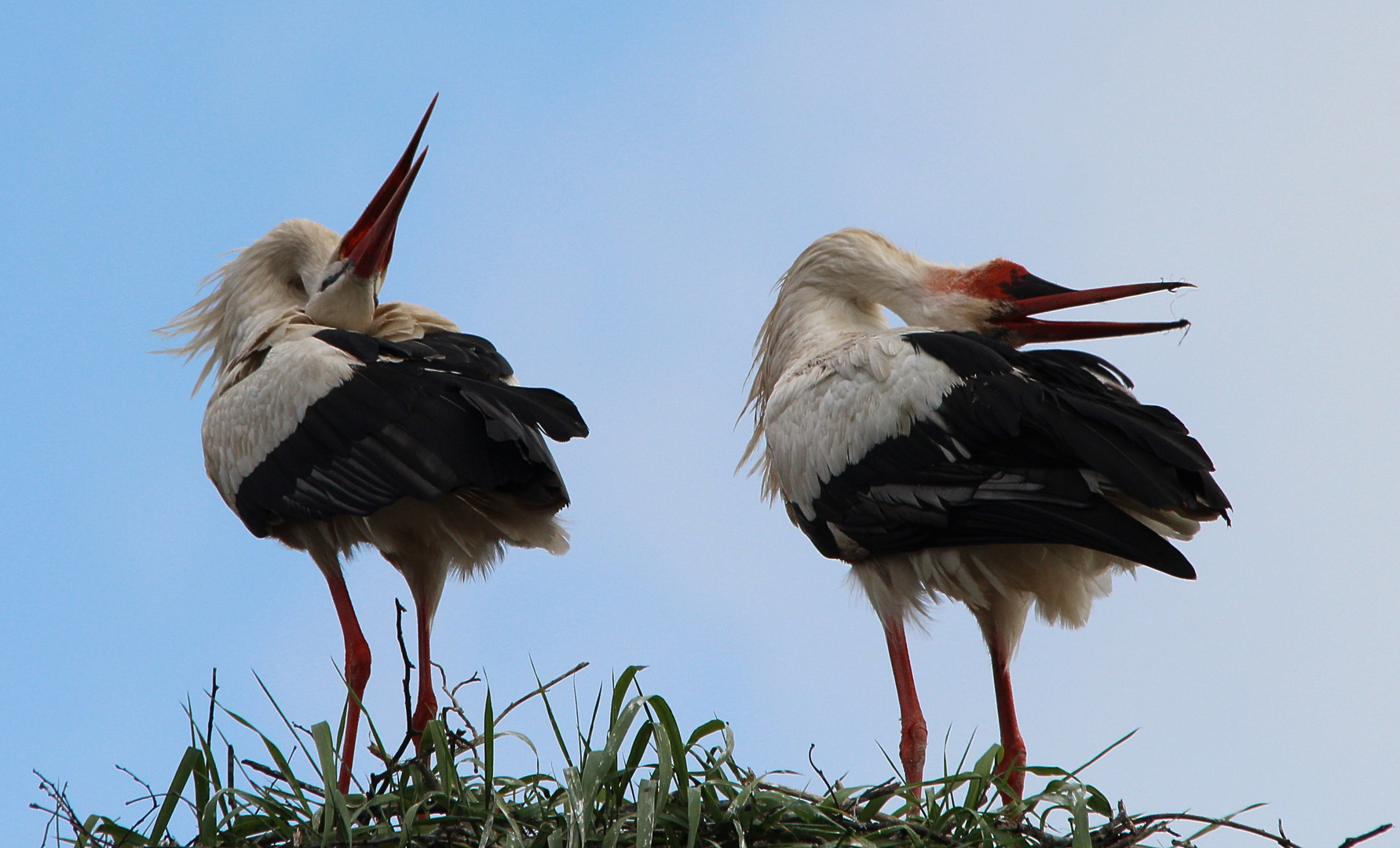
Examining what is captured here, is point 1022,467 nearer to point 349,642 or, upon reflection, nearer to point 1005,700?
point 1005,700

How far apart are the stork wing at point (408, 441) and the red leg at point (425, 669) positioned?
64 cm

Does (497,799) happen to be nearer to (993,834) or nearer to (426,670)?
(993,834)

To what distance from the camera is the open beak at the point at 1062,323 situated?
5340 mm

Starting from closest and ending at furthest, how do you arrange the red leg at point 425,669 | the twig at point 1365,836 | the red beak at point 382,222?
the twig at point 1365,836 < the red leg at point 425,669 < the red beak at point 382,222

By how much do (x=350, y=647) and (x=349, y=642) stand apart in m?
0.02

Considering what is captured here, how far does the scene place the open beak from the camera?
5.34 meters

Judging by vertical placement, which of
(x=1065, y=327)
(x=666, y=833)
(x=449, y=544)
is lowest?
(x=666, y=833)

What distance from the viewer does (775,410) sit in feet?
16.8

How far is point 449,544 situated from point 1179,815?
9.38ft

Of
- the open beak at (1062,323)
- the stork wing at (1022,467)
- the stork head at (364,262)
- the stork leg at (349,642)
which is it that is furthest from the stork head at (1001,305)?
the stork leg at (349,642)

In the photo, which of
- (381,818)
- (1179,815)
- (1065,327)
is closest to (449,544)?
(381,818)

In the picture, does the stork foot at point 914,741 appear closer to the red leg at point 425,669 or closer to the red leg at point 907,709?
the red leg at point 907,709

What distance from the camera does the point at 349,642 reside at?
217 inches

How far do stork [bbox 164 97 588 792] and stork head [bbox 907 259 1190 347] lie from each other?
1.52 meters
